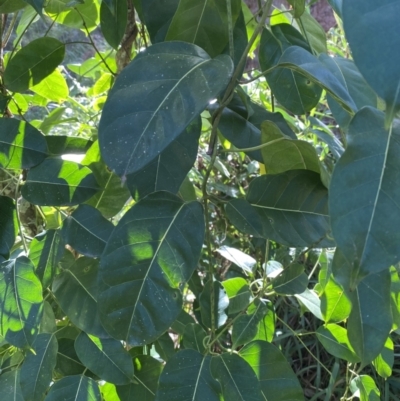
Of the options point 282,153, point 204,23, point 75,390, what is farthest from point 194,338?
point 204,23

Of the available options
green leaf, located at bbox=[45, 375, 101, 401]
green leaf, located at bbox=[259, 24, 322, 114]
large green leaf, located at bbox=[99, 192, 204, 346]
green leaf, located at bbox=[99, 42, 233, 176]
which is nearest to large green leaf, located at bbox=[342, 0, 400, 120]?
green leaf, located at bbox=[99, 42, 233, 176]

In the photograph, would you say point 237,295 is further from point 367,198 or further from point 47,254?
point 367,198

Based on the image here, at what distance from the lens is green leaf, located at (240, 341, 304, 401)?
1.84 ft

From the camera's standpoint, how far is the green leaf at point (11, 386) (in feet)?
1.93

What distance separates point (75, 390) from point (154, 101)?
0.37m

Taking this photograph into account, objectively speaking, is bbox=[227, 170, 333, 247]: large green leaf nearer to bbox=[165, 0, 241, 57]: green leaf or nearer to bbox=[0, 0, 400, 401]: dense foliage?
bbox=[0, 0, 400, 401]: dense foliage

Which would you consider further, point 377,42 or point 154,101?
point 154,101

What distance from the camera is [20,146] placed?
0.54 m

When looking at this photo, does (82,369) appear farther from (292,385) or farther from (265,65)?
(265,65)

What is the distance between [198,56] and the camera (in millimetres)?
426

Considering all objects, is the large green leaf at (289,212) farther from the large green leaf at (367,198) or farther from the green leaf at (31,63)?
the green leaf at (31,63)

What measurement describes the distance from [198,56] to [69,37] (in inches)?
148

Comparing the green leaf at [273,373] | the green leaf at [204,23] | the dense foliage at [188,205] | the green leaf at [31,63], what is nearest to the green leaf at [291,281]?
the dense foliage at [188,205]

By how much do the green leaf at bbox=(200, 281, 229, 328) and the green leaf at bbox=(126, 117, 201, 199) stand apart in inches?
6.8
